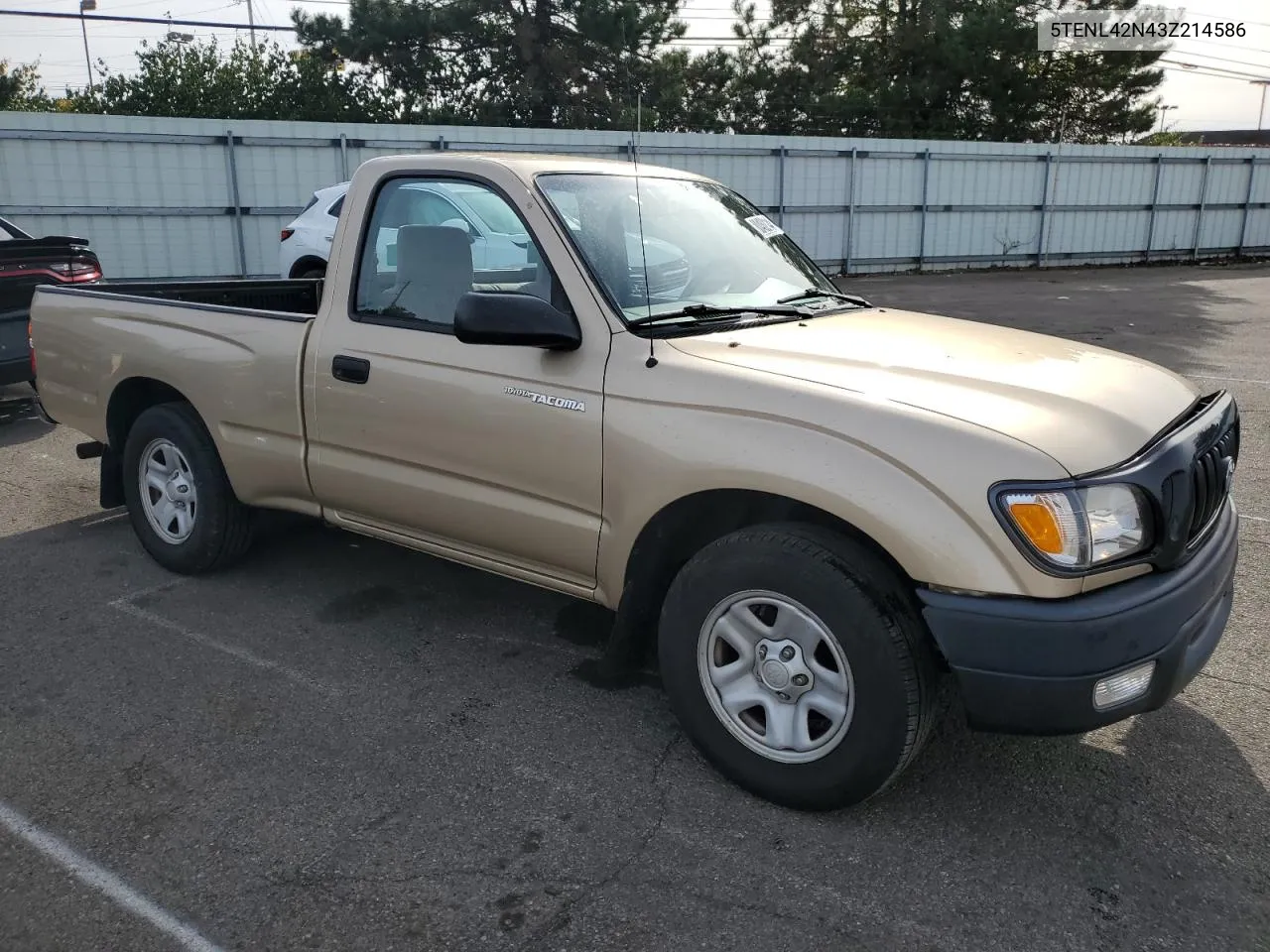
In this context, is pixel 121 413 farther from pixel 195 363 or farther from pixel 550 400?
pixel 550 400

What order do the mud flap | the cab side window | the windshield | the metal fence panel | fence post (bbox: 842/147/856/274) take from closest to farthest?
the windshield < the cab side window < the mud flap < the metal fence panel < fence post (bbox: 842/147/856/274)

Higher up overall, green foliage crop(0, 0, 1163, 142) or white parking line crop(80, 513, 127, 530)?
green foliage crop(0, 0, 1163, 142)

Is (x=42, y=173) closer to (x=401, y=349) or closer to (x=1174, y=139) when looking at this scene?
(x=401, y=349)

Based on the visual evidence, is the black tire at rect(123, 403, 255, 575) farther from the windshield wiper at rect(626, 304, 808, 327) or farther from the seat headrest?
the windshield wiper at rect(626, 304, 808, 327)

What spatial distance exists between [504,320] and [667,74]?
28129 mm

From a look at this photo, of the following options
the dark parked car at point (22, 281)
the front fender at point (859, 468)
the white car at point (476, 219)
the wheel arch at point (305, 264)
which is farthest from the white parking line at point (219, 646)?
the wheel arch at point (305, 264)

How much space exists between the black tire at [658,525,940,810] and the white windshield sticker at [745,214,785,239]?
1.70 m

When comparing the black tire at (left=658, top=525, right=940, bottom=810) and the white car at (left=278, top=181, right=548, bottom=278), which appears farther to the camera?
the white car at (left=278, top=181, right=548, bottom=278)

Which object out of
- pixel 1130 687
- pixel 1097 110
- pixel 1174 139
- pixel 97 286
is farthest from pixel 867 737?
pixel 1174 139

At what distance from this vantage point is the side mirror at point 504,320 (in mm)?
3230

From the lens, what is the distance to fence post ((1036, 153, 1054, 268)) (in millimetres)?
22609

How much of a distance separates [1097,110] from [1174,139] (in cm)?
2609

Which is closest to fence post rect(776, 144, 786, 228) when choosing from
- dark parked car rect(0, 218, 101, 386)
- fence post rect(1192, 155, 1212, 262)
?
fence post rect(1192, 155, 1212, 262)

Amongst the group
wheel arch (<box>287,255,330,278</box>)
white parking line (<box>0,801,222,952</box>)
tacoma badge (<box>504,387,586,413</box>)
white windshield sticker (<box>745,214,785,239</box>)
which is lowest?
white parking line (<box>0,801,222,952</box>)
